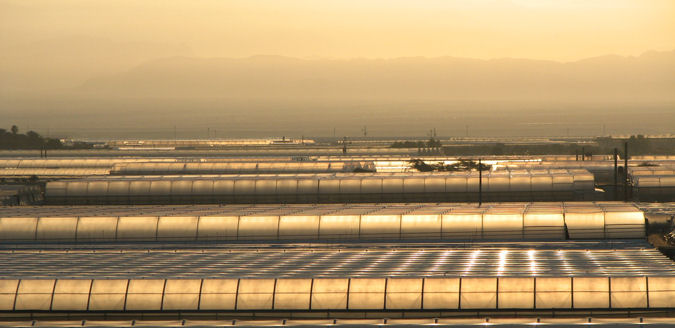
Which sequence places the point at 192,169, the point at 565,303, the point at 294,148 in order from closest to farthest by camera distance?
the point at 565,303
the point at 192,169
the point at 294,148

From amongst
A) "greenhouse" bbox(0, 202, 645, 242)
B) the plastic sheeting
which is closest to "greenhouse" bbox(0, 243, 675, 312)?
the plastic sheeting

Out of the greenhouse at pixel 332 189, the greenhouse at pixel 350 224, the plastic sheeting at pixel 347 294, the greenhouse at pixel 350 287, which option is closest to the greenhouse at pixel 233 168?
the greenhouse at pixel 332 189

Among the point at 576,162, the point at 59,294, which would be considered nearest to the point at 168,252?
the point at 59,294

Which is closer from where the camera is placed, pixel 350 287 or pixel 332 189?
pixel 350 287

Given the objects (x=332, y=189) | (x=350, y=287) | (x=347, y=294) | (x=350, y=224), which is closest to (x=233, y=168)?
(x=332, y=189)

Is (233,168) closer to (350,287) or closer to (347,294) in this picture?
(350,287)

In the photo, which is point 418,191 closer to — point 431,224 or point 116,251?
point 431,224
